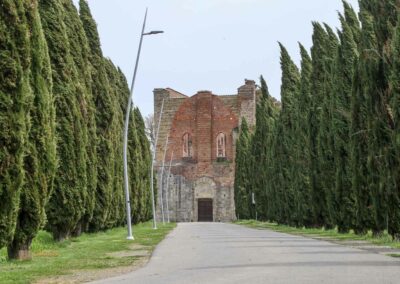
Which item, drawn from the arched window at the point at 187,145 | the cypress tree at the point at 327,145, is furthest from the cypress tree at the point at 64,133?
the arched window at the point at 187,145

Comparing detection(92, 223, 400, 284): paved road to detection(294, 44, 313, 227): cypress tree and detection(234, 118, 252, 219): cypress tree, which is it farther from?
detection(234, 118, 252, 219): cypress tree

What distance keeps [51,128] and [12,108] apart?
9.40ft

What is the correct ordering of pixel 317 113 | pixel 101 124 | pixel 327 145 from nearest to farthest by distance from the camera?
1. pixel 327 145
2. pixel 101 124
3. pixel 317 113

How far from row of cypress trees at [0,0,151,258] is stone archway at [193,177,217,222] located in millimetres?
38498

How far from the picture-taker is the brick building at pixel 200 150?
7181 centimetres

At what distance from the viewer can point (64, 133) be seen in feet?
60.8

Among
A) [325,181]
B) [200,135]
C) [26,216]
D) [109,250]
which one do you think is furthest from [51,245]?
[200,135]

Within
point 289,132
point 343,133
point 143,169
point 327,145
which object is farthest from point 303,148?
point 143,169

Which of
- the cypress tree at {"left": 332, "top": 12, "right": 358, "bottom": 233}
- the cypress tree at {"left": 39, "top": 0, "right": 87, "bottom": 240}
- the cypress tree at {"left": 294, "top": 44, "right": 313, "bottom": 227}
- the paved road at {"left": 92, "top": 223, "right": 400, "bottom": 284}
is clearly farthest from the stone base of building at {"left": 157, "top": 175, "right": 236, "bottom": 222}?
the paved road at {"left": 92, "top": 223, "right": 400, "bottom": 284}

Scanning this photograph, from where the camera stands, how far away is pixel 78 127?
62.5 ft

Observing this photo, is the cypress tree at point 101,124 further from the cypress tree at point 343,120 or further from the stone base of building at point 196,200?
the stone base of building at point 196,200

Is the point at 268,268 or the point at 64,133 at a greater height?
the point at 64,133

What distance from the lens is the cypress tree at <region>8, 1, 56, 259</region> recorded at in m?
12.9

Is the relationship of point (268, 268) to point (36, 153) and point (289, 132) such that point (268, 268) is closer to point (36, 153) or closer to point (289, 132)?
point (36, 153)
